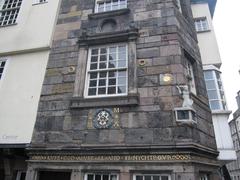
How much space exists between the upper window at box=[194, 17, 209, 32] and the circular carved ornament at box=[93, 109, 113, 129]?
22.4 feet

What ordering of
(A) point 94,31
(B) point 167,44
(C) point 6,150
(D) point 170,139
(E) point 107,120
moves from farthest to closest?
(A) point 94,31 < (C) point 6,150 < (B) point 167,44 < (E) point 107,120 < (D) point 170,139

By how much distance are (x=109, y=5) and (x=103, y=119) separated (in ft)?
14.6

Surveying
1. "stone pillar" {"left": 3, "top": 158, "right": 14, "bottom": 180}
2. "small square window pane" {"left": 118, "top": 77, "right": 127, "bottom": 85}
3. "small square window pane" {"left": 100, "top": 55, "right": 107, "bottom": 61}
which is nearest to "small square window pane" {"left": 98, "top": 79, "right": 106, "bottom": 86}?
"small square window pane" {"left": 118, "top": 77, "right": 127, "bottom": 85}

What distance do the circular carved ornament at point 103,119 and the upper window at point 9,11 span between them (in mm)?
5976

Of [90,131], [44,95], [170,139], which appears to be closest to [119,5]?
[44,95]

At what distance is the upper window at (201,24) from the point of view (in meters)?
10.4

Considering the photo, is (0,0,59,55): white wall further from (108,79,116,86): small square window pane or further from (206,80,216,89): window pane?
(206,80,216,89): window pane

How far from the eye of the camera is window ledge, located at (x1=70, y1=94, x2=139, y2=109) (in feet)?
19.2

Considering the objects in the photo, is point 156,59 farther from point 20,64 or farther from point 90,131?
point 20,64

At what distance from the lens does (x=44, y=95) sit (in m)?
6.98

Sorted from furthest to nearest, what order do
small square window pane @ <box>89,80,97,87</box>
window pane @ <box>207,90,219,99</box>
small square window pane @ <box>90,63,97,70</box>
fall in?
window pane @ <box>207,90,219,99</box>, small square window pane @ <box>90,63,97,70</box>, small square window pane @ <box>89,80,97,87</box>

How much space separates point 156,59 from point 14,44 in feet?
18.1

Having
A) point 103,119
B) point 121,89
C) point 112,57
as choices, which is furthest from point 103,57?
point 103,119

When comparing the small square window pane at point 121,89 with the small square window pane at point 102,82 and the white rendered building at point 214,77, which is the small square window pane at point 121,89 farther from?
the white rendered building at point 214,77
